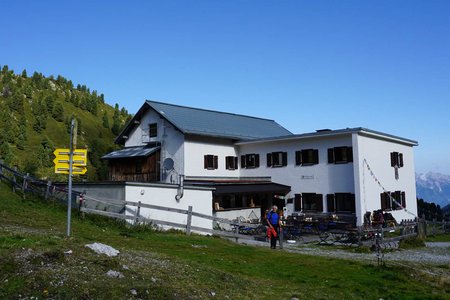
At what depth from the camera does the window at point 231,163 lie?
38562 millimetres

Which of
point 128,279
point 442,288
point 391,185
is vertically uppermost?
point 391,185

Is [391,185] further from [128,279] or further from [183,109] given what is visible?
[128,279]

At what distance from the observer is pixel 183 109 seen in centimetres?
4075

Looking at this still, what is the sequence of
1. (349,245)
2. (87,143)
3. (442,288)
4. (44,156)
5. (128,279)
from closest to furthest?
1. (128,279)
2. (442,288)
3. (349,245)
4. (44,156)
5. (87,143)

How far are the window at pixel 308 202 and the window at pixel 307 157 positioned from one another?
8.26ft

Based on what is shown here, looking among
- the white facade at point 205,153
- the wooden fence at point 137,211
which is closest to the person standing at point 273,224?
the wooden fence at point 137,211

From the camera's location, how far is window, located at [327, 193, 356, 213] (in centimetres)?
3116

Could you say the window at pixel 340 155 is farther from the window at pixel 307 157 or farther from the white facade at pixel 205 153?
the white facade at pixel 205 153

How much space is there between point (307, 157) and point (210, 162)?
8.33 metres

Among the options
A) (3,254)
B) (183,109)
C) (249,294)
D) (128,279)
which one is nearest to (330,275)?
(249,294)

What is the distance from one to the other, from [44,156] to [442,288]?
2475 inches

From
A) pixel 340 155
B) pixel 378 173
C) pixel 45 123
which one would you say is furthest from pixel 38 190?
pixel 45 123

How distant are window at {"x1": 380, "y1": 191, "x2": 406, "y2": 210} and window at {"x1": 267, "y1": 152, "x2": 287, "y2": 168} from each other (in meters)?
8.19

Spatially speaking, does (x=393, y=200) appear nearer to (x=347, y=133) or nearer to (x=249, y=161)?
(x=347, y=133)
